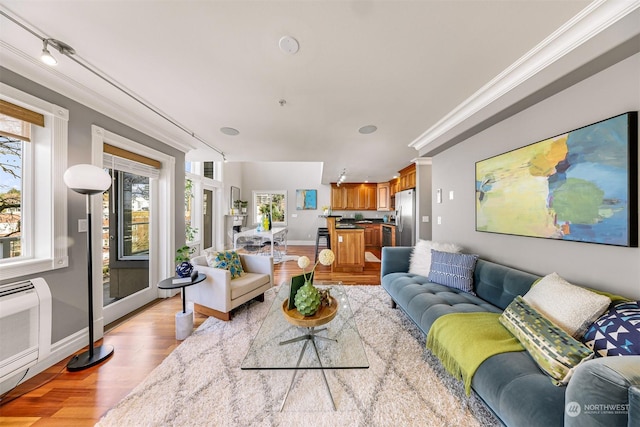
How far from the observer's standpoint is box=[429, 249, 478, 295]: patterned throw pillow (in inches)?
83.0

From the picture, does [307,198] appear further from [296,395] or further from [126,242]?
[296,395]

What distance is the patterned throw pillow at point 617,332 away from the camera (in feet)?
3.23

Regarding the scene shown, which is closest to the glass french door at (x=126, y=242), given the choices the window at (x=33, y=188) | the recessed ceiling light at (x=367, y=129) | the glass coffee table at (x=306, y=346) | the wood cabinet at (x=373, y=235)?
the window at (x=33, y=188)

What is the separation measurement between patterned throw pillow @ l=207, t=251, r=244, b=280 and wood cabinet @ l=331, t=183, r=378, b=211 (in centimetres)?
494

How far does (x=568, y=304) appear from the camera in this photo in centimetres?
125

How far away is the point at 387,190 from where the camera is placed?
6.84m

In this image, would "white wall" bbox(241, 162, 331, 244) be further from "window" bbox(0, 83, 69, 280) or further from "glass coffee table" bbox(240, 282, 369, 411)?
"window" bbox(0, 83, 69, 280)

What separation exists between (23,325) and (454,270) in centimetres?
358

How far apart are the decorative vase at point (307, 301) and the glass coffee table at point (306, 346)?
5.2 inches

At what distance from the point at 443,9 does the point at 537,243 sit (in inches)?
76.5

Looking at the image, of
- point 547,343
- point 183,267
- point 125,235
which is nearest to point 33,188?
point 125,235

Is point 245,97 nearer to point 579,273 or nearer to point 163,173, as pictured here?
point 163,173

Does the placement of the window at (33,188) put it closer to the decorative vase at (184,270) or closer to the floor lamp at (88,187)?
the floor lamp at (88,187)

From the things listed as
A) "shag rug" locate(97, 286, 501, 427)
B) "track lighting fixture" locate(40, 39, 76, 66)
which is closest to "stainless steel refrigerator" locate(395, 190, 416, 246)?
"shag rug" locate(97, 286, 501, 427)
